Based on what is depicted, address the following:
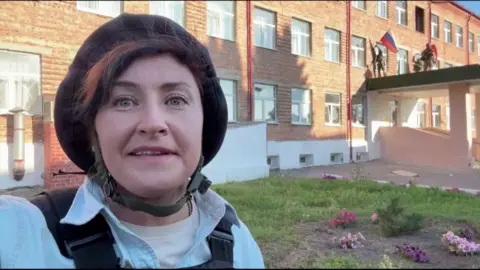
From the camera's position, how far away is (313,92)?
15.0 meters

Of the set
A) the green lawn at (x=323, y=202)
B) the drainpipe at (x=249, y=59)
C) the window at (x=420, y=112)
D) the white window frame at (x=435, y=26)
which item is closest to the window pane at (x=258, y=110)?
the drainpipe at (x=249, y=59)

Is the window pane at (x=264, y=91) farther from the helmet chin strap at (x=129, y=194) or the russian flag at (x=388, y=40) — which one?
the helmet chin strap at (x=129, y=194)

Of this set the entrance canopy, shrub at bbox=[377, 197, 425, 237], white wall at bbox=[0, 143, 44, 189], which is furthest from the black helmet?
the entrance canopy

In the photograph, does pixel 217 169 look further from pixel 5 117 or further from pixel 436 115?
pixel 436 115

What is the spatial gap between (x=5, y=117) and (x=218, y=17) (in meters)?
5.96

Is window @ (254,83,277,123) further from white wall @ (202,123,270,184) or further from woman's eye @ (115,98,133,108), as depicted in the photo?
woman's eye @ (115,98,133,108)

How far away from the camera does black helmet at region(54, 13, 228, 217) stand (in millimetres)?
1206

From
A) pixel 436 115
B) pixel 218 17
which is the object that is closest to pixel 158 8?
pixel 218 17

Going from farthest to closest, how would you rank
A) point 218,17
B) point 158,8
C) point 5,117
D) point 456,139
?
point 456,139 < point 218,17 < point 158,8 < point 5,117

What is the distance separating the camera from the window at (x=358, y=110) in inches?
672

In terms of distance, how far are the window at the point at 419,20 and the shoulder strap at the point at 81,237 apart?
1969 cm

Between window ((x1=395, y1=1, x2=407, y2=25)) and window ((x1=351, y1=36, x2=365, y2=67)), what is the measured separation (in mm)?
3057

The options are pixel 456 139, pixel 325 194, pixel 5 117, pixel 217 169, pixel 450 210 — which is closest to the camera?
pixel 450 210

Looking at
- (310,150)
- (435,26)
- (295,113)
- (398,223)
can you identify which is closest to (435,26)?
(435,26)
